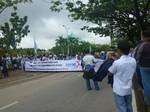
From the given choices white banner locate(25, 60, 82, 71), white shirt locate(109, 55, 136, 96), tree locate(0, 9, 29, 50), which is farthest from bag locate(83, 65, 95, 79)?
tree locate(0, 9, 29, 50)

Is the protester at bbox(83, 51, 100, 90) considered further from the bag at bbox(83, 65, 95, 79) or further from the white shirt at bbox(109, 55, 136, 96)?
the white shirt at bbox(109, 55, 136, 96)

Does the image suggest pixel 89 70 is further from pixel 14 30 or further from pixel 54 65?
pixel 14 30

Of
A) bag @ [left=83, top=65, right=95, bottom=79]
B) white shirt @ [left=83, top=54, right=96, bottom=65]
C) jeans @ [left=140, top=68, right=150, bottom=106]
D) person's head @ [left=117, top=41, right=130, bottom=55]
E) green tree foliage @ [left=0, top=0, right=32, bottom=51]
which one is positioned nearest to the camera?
jeans @ [left=140, top=68, right=150, bottom=106]

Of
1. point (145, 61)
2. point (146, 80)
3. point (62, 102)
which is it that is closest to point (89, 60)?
point (62, 102)

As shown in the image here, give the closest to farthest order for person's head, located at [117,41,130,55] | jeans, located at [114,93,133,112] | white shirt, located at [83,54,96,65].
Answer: person's head, located at [117,41,130,55]
jeans, located at [114,93,133,112]
white shirt, located at [83,54,96,65]

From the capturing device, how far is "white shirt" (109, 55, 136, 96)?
8.46 m

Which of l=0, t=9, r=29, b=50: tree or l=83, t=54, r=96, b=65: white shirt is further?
l=0, t=9, r=29, b=50: tree

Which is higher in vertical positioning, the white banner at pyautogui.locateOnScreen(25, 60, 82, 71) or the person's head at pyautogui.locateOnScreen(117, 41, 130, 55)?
the person's head at pyautogui.locateOnScreen(117, 41, 130, 55)

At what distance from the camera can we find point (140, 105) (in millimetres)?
8180

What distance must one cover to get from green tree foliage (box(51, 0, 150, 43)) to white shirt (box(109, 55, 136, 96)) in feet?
78.6

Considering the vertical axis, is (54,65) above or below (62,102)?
above

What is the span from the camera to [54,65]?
143ft

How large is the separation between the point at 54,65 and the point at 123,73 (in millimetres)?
35185

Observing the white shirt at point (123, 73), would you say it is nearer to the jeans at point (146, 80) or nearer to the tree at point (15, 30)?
the jeans at point (146, 80)
